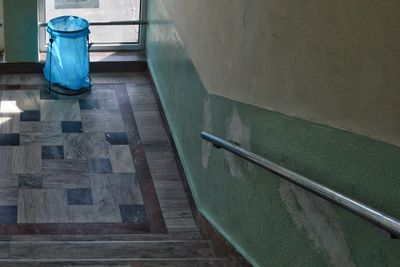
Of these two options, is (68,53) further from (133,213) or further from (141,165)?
(133,213)

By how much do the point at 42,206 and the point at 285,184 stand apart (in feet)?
6.61

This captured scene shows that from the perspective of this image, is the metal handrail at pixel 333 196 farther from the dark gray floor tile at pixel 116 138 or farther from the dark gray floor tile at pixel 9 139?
the dark gray floor tile at pixel 9 139

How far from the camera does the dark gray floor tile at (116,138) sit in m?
5.07

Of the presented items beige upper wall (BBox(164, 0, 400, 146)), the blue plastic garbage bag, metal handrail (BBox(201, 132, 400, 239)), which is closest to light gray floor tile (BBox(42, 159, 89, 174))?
the blue plastic garbage bag

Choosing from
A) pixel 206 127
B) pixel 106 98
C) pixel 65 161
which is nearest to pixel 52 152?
pixel 65 161

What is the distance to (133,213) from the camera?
428 cm

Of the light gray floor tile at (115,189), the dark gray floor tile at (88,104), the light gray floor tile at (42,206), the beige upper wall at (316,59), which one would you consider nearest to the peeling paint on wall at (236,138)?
the beige upper wall at (316,59)

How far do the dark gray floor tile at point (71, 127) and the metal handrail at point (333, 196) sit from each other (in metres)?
2.44

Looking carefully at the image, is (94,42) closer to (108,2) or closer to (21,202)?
(108,2)

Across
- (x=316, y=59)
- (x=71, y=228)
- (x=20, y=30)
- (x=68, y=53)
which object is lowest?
(x=71, y=228)

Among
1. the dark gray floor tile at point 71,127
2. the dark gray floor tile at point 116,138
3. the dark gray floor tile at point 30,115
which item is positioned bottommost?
the dark gray floor tile at point 116,138

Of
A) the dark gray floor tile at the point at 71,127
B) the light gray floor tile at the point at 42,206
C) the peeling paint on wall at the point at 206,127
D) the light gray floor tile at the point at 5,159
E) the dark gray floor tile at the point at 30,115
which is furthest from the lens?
the dark gray floor tile at the point at 30,115

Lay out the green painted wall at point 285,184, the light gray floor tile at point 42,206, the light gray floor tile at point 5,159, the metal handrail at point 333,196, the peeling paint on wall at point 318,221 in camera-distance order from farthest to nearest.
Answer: the light gray floor tile at point 5,159 → the light gray floor tile at point 42,206 → the peeling paint on wall at point 318,221 → the green painted wall at point 285,184 → the metal handrail at point 333,196

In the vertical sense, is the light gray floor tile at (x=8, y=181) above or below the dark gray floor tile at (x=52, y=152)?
below
